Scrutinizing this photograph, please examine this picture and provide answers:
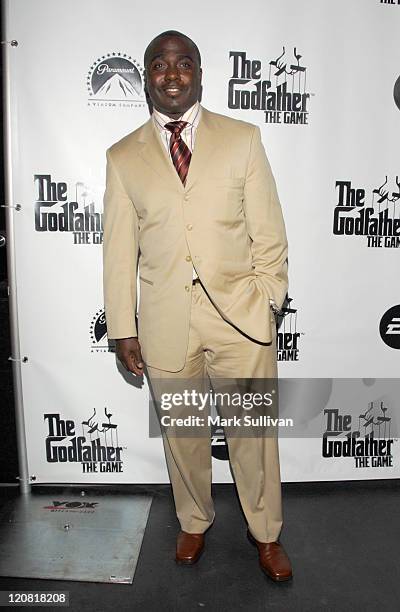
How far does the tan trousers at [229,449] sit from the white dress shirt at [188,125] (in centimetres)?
23

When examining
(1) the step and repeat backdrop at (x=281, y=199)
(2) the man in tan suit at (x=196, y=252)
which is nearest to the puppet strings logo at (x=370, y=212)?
(1) the step and repeat backdrop at (x=281, y=199)

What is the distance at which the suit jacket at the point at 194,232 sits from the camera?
1.96 metres

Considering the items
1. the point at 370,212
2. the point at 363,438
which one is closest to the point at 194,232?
the point at 370,212

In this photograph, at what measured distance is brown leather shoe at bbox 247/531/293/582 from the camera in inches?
83.2

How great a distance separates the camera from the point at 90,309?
271 centimetres

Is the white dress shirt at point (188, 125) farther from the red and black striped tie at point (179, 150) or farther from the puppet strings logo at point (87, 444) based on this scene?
the puppet strings logo at point (87, 444)

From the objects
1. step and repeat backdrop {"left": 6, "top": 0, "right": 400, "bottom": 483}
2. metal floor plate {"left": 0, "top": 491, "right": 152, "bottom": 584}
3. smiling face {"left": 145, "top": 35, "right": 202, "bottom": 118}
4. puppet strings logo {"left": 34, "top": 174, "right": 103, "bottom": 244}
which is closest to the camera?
smiling face {"left": 145, "top": 35, "right": 202, "bottom": 118}

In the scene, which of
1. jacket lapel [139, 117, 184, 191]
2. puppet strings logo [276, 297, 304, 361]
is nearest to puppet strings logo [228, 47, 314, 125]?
jacket lapel [139, 117, 184, 191]

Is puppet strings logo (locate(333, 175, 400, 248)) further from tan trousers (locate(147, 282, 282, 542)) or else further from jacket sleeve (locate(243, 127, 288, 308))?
tan trousers (locate(147, 282, 282, 542))

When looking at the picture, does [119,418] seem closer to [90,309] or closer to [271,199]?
[90,309]

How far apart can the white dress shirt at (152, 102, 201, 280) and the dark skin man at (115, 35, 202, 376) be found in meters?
0.03

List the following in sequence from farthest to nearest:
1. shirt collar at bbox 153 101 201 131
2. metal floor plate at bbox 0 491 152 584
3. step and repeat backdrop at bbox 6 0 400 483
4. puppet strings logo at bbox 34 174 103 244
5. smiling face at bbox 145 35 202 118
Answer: puppet strings logo at bbox 34 174 103 244 < step and repeat backdrop at bbox 6 0 400 483 < metal floor plate at bbox 0 491 152 584 < shirt collar at bbox 153 101 201 131 < smiling face at bbox 145 35 202 118

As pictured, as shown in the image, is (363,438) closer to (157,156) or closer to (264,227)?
(264,227)

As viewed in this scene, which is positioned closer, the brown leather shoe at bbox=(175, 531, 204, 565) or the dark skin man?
the dark skin man
